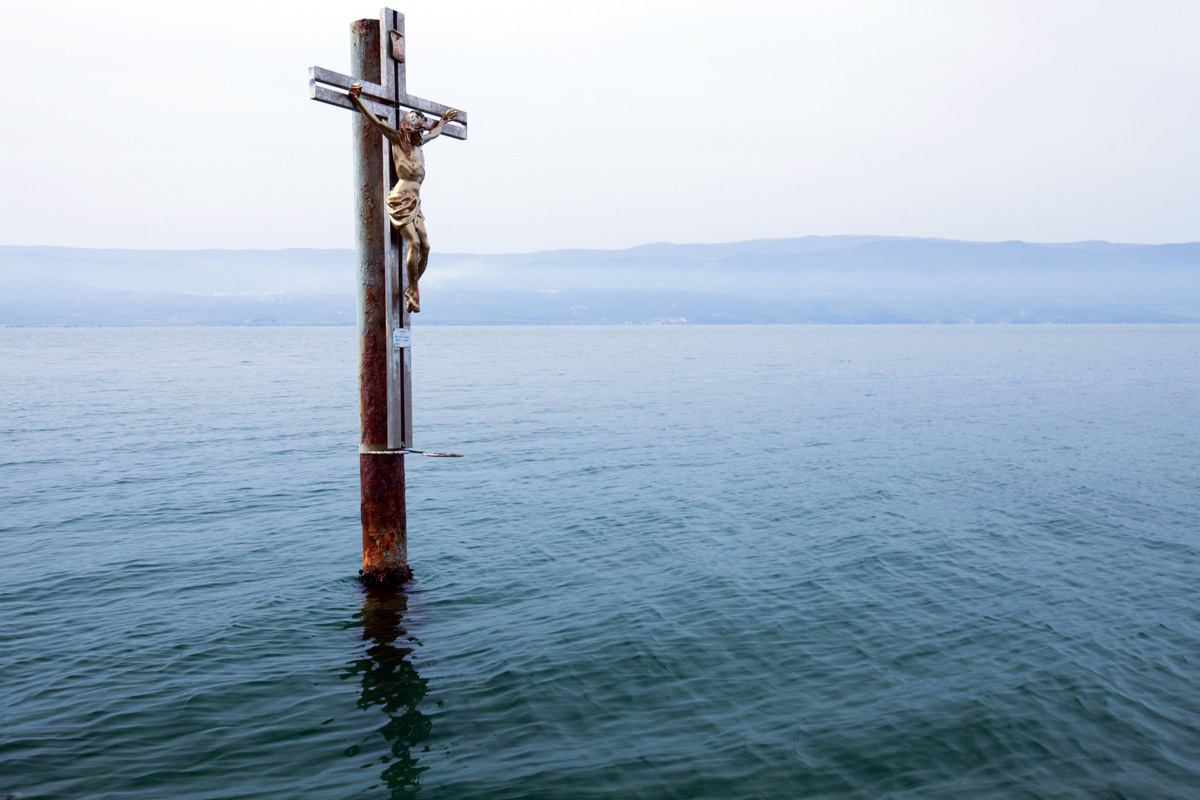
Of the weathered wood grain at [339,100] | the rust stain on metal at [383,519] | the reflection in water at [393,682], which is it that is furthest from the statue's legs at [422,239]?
the reflection in water at [393,682]

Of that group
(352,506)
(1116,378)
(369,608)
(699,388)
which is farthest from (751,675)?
(1116,378)

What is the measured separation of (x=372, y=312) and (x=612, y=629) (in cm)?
557

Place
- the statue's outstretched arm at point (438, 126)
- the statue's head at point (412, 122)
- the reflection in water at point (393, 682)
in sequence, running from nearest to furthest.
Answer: the reflection in water at point (393, 682) < the statue's head at point (412, 122) < the statue's outstretched arm at point (438, 126)

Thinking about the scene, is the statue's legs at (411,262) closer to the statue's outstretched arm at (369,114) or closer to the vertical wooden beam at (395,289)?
the vertical wooden beam at (395,289)

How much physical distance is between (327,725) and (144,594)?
5.96 meters

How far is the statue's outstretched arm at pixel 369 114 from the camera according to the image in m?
10.9

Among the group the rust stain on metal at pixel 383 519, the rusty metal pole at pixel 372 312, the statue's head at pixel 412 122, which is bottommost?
the rust stain on metal at pixel 383 519

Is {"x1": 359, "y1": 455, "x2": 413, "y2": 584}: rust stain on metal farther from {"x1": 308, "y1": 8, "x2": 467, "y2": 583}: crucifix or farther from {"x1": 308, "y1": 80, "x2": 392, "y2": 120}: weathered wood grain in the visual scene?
{"x1": 308, "y1": 80, "x2": 392, "y2": 120}: weathered wood grain

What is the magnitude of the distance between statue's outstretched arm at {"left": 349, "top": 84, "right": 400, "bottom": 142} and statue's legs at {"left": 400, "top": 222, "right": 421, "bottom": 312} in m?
1.22

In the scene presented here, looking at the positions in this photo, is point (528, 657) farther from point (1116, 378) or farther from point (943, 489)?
point (1116, 378)

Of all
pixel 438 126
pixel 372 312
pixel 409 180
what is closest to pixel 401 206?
pixel 409 180

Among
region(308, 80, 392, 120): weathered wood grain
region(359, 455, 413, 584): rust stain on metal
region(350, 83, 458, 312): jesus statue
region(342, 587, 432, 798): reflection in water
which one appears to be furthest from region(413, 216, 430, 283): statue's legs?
region(342, 587, 432, 798): reflection in water

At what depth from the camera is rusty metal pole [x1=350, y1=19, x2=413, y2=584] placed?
11.6m

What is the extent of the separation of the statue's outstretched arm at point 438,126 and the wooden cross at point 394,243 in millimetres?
126
